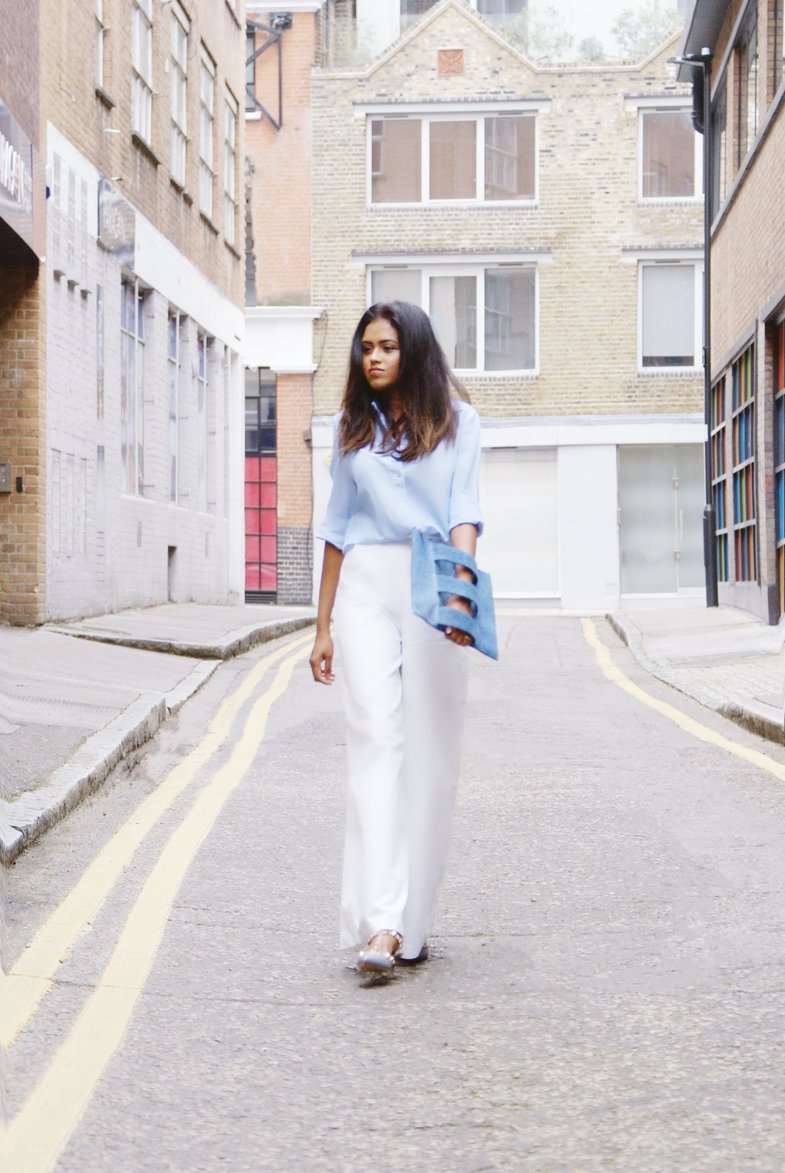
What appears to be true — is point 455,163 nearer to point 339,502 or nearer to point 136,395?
point 136,395

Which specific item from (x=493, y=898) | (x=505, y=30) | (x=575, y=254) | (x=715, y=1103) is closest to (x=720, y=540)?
(x=575, y=254)

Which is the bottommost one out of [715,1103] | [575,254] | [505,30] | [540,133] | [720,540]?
[715,1103]

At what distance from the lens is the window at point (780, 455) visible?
62.5ft

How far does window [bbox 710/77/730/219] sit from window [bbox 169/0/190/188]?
725 cm

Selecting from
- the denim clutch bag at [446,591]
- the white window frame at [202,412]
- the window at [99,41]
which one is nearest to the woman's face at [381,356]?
the denim clutch bag at [446,591]

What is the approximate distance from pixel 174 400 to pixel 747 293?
7626 millimetres

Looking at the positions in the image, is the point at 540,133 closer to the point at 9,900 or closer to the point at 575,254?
the point at 575,254

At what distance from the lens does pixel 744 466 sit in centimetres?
2202

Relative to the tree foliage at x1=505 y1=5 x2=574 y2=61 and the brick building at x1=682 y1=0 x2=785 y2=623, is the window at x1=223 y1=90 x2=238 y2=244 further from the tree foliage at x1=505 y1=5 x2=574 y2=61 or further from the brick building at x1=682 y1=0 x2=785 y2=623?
the tree foliage at x1=505 y1=5 x2=574 y2=61

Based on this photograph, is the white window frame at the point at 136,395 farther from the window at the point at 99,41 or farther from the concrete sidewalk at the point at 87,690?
the window at the point at 99,41

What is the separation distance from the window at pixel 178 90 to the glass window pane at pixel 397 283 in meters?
9.93

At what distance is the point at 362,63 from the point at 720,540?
15.1 meters

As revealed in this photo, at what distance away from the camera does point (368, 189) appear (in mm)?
33844

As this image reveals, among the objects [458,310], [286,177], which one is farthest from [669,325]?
[286,177]
